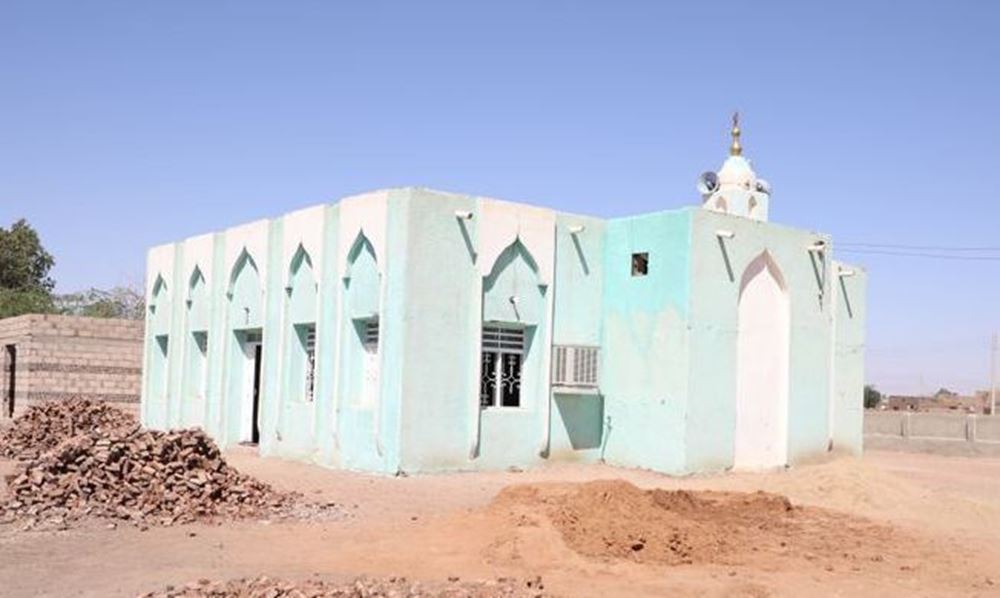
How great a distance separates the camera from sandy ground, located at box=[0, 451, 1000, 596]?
859cm

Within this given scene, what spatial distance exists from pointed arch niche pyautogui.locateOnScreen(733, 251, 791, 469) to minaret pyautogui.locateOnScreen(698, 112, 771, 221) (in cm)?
286

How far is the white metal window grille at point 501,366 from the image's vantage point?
1795 centimetres

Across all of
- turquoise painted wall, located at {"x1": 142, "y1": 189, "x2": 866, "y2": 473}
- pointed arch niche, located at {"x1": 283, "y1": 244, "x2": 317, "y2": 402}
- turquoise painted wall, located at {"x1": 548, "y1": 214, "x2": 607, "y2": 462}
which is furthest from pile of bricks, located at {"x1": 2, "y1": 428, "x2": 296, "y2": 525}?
turquoise painted wall, located at {"x1": 548, "y1": 214, "x2": 607, "y2": 462}

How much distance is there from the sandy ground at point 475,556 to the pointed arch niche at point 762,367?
5.03 meters

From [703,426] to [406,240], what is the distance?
630 cm

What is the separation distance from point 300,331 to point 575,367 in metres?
5.44

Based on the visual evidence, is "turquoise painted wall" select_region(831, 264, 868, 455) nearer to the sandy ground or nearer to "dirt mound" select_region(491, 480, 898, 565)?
the sandy ground

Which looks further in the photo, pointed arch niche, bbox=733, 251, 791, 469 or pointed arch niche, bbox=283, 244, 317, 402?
pointed arch niche, bbox=283, 244, 317, 402

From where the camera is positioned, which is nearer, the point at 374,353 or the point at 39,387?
the point at 374,353

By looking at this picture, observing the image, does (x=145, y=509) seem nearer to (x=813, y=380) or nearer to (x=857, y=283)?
(x=813, y=380)

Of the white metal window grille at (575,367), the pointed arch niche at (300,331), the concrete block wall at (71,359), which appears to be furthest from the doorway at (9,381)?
the white metal window grille at (575,367)

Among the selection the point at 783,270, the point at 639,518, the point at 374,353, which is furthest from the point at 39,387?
the point at 639,518

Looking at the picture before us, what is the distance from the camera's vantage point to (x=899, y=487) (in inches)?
600

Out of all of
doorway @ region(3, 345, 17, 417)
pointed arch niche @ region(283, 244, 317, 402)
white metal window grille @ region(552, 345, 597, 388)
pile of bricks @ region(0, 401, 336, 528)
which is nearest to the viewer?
pile of bricks @ region(0, 401, 336, 528)
